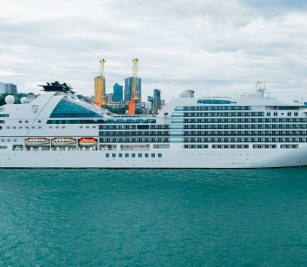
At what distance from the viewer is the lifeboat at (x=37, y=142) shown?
47.9 meters

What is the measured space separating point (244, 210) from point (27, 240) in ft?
61.1

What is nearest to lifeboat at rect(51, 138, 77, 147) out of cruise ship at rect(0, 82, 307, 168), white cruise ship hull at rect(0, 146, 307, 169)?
cruise ship at rect(0, 82, 307, 168)

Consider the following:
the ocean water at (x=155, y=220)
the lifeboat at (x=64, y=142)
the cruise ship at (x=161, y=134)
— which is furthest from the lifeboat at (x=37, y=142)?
the ocean water at (x=155, y=220)

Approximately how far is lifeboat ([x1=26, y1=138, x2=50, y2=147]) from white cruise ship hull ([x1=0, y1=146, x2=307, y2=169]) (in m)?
1.29

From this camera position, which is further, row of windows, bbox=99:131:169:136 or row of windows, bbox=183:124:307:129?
row of windows, bbox=99:131:169:136

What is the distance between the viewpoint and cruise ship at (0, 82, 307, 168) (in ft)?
149

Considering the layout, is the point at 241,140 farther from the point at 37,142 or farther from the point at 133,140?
the point at 37,142

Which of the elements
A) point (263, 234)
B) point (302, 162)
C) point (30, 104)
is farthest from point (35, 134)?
point (302, 162)

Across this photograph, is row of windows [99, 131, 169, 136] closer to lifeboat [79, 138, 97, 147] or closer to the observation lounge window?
lifeboat [79, 138, 97, 147]

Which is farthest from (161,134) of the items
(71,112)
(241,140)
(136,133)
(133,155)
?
(71,112)

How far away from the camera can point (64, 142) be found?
1882 inches

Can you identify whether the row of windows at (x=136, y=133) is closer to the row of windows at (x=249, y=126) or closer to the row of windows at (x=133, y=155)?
the row of windows at (x=133, y=155)

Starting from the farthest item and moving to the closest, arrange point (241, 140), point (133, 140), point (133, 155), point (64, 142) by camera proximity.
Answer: point (64, 142), point (133, 140), point (133, 155), point (241, 140)

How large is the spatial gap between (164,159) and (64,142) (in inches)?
594
